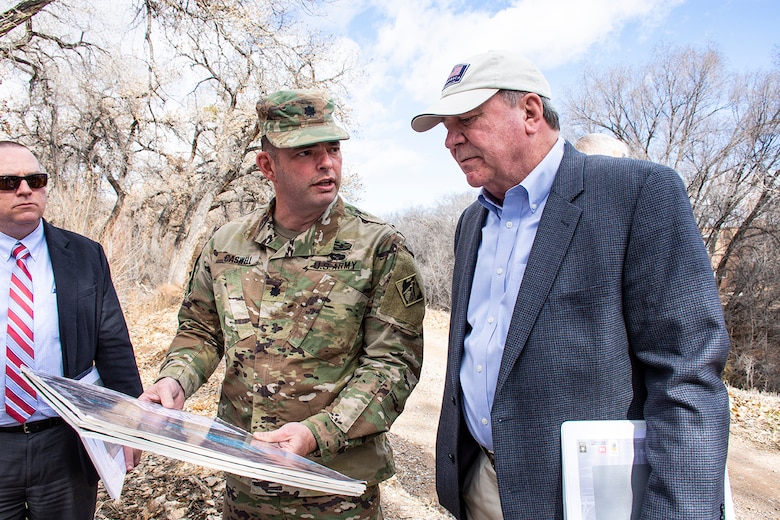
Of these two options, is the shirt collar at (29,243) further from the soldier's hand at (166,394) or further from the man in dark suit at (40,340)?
the soldier's hand at (166,394)

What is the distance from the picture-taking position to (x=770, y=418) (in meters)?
7.04

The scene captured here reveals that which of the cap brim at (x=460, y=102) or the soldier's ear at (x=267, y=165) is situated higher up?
the cap brim at (x=460, y=102)

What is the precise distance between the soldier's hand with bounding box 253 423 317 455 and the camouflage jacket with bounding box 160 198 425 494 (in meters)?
0.21

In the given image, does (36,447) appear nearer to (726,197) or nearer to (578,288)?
(578,288)

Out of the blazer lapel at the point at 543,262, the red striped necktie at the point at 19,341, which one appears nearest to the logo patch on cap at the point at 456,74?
the blazer lapel at the point at 543,262

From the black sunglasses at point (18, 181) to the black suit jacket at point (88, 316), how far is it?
0.81 feet

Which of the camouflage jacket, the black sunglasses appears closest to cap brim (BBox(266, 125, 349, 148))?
the camouflage jacket

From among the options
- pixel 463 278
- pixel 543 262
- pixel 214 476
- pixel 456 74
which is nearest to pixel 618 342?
pixel 543 262

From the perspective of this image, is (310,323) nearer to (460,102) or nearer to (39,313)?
(460,102)

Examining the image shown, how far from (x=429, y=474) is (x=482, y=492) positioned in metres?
3.45

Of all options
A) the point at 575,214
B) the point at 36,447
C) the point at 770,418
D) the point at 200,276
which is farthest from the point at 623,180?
the point at 770,418

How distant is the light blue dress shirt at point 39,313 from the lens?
235 cm

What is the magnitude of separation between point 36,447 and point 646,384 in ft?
8.17

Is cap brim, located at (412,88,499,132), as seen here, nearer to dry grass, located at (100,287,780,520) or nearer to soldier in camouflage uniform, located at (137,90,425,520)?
soldier in camouflage uniform, located at (137,90,425,520)
